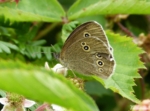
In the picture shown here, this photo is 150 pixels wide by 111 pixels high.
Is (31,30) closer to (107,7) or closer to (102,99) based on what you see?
(107,7)

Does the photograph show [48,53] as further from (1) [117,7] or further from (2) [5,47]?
(1) [117,7]

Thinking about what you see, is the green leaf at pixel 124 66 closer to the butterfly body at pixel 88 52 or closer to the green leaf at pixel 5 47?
the butterfly body at pixel 88 52

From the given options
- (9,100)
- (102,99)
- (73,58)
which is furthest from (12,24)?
(102,99)

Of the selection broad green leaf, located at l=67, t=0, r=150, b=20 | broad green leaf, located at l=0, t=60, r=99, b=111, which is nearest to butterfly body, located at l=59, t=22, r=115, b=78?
broad green leaf, located at l=67, t=0, r=150, b=20

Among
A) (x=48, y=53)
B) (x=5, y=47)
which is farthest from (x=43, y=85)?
(x=48, y=53)

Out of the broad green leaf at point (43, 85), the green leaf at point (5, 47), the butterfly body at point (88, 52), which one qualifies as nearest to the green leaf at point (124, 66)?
the butterfly body at point (88, 52)

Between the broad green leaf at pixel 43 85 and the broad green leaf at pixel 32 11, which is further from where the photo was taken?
the broad green leaf at pixel 32 11

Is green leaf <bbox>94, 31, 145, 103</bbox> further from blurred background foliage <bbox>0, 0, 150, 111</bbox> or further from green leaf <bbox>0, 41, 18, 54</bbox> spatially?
green leaf <bbox>0, 41, 18, 54</bbox>
